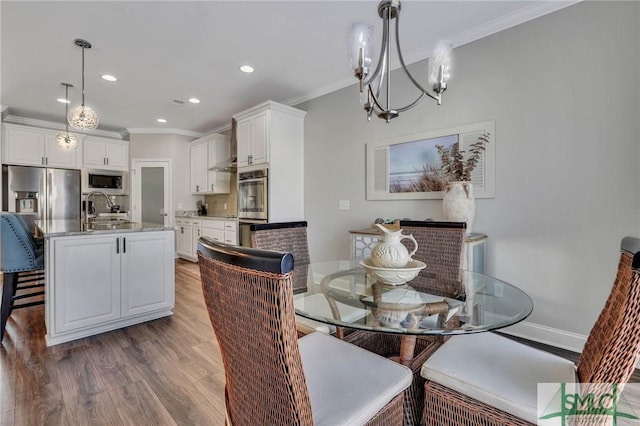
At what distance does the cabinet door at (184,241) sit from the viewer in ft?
17.6

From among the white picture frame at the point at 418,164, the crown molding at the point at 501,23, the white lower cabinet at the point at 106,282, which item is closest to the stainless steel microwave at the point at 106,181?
the white lower cabinet at the point at 106,282

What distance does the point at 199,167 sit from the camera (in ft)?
18.4

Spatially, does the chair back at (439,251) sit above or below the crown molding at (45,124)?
below

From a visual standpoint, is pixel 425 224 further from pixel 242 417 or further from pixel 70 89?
pixel 70 89

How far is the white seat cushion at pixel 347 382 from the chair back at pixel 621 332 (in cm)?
54

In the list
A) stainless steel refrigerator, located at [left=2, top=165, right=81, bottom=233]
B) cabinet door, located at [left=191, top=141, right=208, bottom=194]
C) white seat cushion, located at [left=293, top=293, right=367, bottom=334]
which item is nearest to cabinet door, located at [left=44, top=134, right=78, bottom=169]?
stainless steel refrigerator, located at [left=2, top=165, right=81, bottom=233]

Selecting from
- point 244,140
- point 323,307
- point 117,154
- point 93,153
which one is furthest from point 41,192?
point 323,307

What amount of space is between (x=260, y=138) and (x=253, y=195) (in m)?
0.78

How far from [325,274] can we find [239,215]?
277cm

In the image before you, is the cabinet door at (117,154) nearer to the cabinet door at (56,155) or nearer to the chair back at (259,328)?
the cabinet door at (56,155)

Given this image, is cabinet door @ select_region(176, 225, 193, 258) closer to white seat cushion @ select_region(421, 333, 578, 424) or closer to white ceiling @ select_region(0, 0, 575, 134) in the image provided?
white ceiling @ select_region(0, 0, 575, 134)

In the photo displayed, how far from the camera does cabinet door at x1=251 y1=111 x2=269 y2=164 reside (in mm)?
3762

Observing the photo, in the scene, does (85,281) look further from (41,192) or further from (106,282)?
(41,192)

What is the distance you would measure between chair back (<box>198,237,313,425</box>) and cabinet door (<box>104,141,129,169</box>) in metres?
5.98
